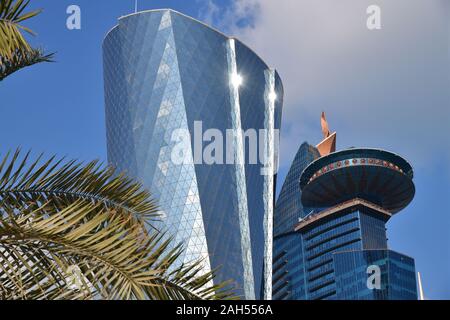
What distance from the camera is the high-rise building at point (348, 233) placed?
4154 inches

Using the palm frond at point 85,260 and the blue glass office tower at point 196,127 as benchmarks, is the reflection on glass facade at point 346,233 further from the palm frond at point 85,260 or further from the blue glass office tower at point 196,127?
the palm frond at point 85,260

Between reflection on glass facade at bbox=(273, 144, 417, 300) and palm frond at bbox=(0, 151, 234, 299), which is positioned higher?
reflection on glass facade at bbox=(273, 144, 417, 300)

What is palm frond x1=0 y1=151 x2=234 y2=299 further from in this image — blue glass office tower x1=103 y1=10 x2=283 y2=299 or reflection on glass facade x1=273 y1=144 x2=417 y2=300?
reflection on glass facade x1=273 y1=144 x2=417 y2=300

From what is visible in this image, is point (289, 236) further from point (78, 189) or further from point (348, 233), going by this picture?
point (78, 189)

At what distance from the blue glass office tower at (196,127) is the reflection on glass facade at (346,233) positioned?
26279mm

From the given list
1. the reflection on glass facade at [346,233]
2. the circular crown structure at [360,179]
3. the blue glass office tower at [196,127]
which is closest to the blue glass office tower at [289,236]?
the reflection on glass facade at [346,233]

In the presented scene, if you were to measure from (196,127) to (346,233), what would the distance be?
43.7 m

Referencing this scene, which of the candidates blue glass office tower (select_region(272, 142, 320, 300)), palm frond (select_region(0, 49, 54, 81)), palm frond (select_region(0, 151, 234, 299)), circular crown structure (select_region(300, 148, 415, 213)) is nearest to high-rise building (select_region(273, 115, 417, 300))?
circular crown structure (select_region(300, 148, 415, 213))

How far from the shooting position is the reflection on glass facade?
106m

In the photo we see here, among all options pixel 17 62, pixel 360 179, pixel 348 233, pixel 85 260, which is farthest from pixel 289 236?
pixel 85 260

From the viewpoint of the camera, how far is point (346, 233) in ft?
375

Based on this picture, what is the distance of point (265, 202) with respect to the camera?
83688 millimetres

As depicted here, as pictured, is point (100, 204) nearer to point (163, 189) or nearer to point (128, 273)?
point (128, 273)

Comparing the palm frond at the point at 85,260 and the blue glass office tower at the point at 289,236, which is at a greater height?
the blue glass office tower at the point at 289,236
